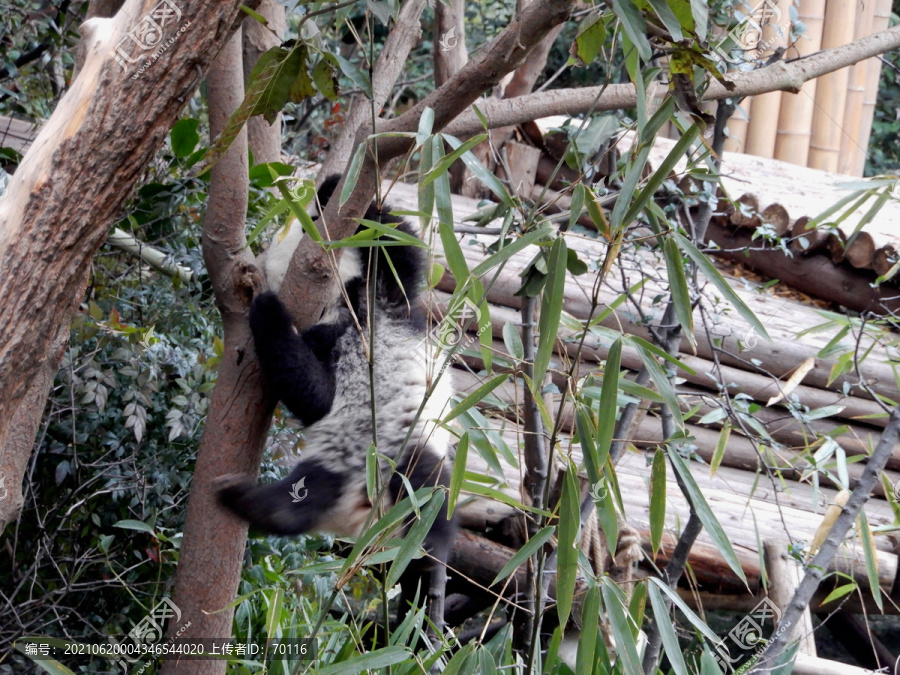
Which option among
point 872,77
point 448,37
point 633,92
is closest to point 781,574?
point 633,92

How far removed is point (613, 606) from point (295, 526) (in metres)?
1.07

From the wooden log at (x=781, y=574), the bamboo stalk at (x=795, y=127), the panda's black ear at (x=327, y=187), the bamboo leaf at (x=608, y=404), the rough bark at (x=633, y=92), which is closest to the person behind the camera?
the bamboo leaf at (x=608, y=404)

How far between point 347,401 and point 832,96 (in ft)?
14.8

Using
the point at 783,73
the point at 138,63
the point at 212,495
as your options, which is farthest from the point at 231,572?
the point at 783,73

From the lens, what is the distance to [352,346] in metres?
2.51

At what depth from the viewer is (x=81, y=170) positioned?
114 centimetres

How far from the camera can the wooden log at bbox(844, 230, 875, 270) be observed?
374 centimetres

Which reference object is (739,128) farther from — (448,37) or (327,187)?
(327,187)

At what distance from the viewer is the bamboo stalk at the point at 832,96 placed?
5.08m

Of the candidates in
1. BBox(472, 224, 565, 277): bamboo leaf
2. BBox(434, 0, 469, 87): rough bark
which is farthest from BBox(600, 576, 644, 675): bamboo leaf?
BBox(434, 0, 469, 87): rough bark

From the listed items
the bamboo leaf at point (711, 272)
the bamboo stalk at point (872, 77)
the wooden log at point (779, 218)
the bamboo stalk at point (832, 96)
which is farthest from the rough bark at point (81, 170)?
the bamboo stalk at point (872, 77)

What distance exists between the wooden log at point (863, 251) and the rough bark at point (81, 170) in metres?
3.49

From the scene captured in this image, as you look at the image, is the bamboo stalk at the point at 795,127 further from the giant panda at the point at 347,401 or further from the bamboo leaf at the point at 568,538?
the bamboo leaf at the point at 568,538

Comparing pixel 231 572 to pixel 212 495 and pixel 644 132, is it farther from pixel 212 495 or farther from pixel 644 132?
pixel 644 132
